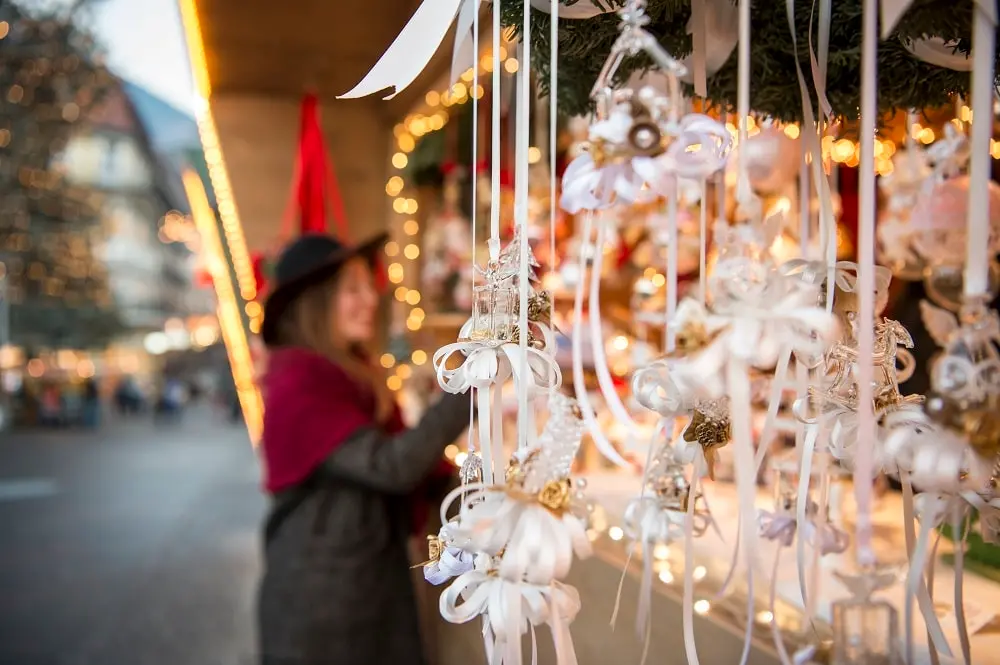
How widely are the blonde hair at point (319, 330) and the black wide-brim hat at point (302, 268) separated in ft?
0.05

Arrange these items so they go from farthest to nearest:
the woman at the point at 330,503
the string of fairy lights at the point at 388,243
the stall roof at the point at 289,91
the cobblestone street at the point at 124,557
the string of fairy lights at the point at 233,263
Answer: the cobblestone street at the point at 124,557 → the string of fairy lights at the point at 233,263 → the string of fairy lights at the point at 388,243 → the stall roof at the point at 289,91 → the woman at the point at 330,503

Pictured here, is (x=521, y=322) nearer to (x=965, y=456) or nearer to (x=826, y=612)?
(x=965, y=456)

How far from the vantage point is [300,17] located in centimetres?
167

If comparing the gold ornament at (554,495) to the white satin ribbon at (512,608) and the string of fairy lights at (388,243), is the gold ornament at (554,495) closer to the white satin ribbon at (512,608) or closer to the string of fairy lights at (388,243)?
the white satin ribbon at (512,608)

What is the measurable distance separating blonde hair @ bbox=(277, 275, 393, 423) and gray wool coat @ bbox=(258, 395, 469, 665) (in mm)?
193

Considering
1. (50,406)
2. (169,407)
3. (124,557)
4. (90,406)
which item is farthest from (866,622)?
(169,407)

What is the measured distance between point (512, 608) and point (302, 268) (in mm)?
1156

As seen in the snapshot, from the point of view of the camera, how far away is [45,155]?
169 inches

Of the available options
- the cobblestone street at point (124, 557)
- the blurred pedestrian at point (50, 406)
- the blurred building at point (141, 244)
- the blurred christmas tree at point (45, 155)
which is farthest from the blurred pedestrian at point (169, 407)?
the blurred christmas tree at point (45, 155)

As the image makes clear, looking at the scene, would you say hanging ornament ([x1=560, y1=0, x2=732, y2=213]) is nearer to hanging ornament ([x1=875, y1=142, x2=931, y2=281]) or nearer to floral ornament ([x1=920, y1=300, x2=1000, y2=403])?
floral ornament ([x1=920, y1=300, x2=1000, y2=403])

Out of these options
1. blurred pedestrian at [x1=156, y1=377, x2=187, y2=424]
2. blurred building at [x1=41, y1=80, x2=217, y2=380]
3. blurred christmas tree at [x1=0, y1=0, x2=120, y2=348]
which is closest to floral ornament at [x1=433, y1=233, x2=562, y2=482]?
blurred christmas tree at [x1=0, y1=0, x2=120, y2=348]

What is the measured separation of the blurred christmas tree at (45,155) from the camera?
3891mm

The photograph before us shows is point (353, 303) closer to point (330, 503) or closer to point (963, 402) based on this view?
point (330, 503)

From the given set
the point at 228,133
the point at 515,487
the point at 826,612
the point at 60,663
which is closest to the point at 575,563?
the point at 826,612
